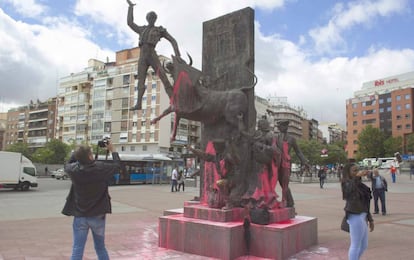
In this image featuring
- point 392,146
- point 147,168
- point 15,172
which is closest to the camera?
point 15,172

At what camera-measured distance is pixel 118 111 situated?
69750mm

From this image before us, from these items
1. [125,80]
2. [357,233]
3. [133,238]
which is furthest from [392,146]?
[357,233]

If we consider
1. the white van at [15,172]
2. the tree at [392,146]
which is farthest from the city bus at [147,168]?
the tree at [392,146]

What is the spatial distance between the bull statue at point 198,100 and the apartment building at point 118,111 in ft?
175

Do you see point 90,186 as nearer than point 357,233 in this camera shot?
Yes

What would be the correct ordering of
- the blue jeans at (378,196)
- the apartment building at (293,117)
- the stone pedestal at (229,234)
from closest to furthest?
the stone pedestal at (229,234), the blue jeans at (378,196), the apartment building at (293,117)

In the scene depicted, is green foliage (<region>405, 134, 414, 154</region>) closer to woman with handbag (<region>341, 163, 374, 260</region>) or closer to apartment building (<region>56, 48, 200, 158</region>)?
apartment building (<region>56, 48, 200, 158</region>)

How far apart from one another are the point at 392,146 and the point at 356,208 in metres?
80.0

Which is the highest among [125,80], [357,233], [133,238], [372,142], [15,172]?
[125,80]

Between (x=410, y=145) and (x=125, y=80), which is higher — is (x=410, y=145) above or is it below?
below

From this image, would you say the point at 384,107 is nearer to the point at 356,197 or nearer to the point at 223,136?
the point at 223,136

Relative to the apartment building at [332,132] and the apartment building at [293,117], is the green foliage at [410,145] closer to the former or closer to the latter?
the apartment building at [293,117]

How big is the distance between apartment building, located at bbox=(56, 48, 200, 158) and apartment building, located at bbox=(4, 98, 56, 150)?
8.94m

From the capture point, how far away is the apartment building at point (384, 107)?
3397 inches
